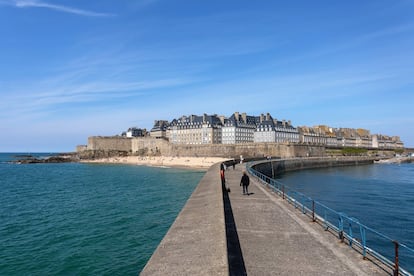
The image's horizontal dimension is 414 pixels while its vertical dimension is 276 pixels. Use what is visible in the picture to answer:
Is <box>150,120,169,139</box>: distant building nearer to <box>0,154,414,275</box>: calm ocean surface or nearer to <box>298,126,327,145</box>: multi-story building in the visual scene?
<box>298,126,327,145</box>: multi-story building

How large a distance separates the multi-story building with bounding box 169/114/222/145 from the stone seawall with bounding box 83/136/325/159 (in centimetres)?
1039

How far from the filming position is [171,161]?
84.3m

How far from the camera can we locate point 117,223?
18781 millimetres

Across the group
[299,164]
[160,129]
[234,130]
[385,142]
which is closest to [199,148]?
[234,130]

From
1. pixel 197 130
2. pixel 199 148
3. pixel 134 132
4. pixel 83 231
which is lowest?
pixel 83 231

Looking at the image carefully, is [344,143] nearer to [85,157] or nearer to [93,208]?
[85,157]

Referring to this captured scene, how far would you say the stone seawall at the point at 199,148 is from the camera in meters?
Answer: 82.6

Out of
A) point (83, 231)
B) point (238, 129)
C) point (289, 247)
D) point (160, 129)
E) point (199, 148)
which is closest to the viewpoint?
point (289, 247)

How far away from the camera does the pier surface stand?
6605mm

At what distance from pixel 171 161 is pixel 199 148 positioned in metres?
10.3

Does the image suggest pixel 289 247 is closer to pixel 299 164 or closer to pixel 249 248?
pixel 249 248

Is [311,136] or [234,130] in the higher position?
[234,130]

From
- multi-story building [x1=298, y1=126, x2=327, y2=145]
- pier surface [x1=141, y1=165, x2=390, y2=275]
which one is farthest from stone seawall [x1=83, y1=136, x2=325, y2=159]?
pier surface [x1=141, y1=165, x2=390, y2=275]

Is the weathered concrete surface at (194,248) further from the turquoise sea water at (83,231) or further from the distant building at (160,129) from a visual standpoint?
the distant building at (160,129)
